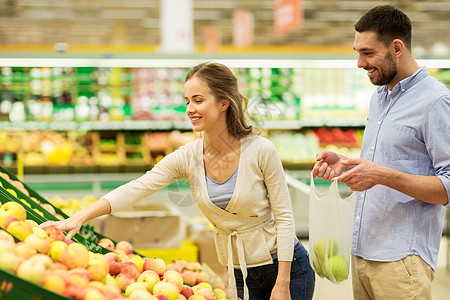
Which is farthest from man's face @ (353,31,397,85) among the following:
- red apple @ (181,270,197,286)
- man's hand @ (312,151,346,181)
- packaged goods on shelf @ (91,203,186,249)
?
packaged goods on shelf @ (91,203,186,249)

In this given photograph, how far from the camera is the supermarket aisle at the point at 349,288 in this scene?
267 centimetres

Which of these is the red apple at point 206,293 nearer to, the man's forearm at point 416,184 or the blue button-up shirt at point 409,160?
the blue button-up shirt at point 409,160

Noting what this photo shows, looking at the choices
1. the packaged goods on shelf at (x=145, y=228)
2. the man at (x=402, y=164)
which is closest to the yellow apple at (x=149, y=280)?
the man at (x=402, y=164)

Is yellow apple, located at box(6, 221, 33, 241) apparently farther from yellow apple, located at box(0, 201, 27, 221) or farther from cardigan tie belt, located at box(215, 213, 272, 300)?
cardigan tie belt, located at box(215, 213, 272, 300)

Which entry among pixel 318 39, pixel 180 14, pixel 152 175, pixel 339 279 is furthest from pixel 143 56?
pixel 318 39

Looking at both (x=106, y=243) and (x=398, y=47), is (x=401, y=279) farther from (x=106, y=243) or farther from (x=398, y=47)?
(x=106, y=243)

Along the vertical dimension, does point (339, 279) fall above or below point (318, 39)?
below

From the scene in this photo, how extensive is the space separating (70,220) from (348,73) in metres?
5.83

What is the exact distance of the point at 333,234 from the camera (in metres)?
1.91

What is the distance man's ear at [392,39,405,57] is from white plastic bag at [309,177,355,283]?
1.74 ft

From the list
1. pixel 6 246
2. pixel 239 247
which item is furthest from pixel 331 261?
pixel 6 246

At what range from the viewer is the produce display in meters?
1.33

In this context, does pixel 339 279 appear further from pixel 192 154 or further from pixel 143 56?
pixel 143 56

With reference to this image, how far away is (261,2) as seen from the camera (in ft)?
→ 44.4
